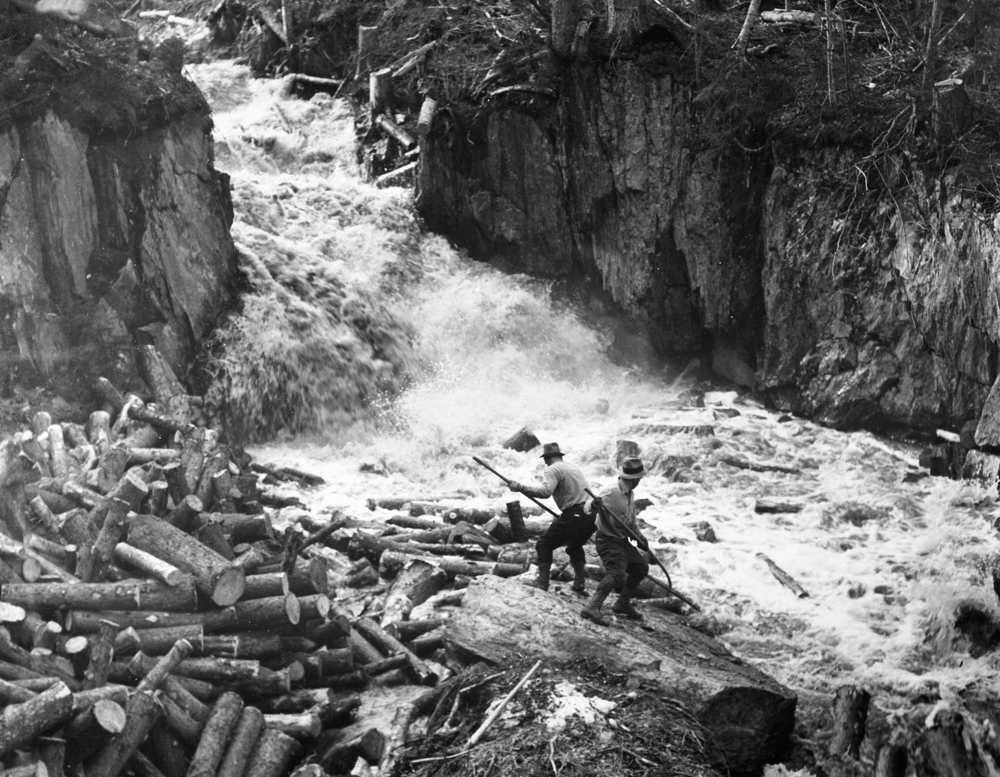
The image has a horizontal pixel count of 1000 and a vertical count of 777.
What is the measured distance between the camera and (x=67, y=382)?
542 inches

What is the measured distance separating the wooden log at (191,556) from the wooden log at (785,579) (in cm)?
596

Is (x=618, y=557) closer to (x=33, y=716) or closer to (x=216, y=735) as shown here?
(x=216, y=735)

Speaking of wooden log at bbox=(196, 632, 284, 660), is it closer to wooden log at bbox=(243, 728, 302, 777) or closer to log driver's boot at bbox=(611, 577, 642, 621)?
wooden log at bbox=(243, 728, 302, 777)

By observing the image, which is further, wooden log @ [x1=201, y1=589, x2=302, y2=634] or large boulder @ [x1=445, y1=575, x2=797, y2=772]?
wooden log @ [x1=201, y1=589, x2=302, y2=634]

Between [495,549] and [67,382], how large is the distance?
7.02 meters

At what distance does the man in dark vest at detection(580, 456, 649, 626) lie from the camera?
8.52 meters

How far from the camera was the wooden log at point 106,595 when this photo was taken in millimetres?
7402

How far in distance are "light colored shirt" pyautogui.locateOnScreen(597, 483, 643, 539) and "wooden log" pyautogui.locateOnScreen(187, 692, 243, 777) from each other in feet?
11.0

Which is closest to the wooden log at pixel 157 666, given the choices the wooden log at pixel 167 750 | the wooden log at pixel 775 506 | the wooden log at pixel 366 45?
the wooden log at pixel 167 750

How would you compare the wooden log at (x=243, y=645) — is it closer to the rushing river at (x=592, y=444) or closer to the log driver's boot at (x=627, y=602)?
the log driver's boot at (x=627, y=602)

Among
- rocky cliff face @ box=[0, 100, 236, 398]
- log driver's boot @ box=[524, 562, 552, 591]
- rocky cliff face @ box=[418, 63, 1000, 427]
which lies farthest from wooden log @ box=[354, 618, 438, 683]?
rocky cliff face @ box=[418, 63, 1000, 427]

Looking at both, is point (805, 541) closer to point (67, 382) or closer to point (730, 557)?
point (730, 557)

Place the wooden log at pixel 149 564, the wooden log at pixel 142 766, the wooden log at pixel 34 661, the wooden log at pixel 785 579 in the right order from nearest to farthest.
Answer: the wooden log at pixel 142 766
the wooden log at pixel 34 661
the wooden log at pixel 149 564
the wooden log at pixel 785 579

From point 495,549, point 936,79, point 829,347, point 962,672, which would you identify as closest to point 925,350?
point 829,347
